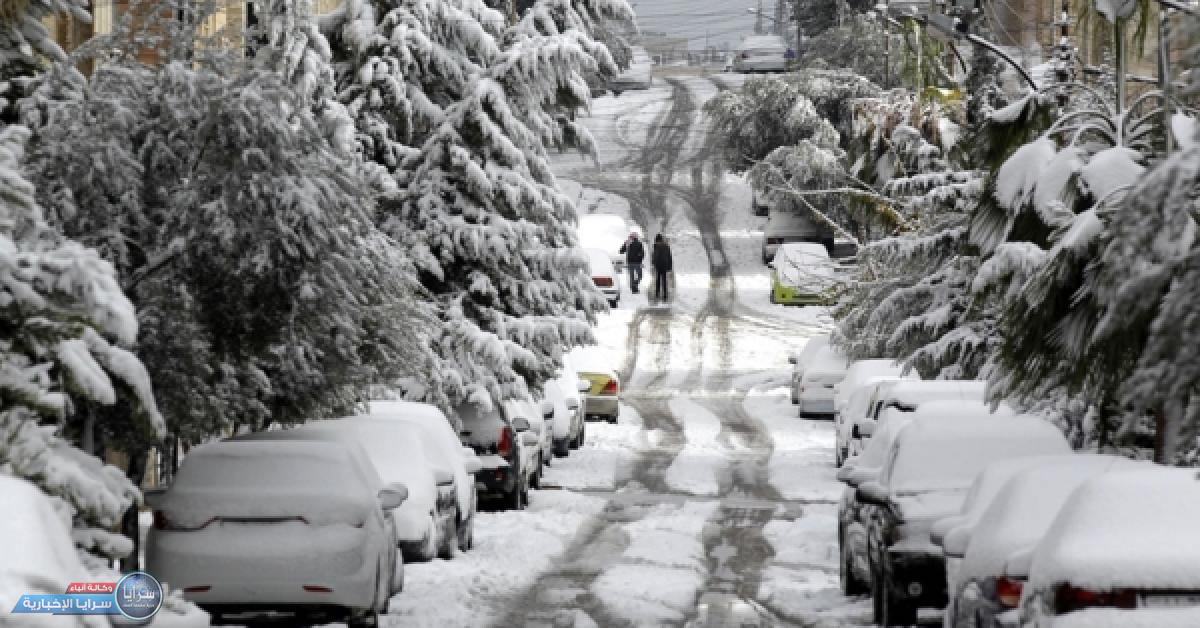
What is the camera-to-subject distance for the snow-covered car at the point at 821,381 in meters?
37.4

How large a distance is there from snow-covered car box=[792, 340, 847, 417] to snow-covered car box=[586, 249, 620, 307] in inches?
607

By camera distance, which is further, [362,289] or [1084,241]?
[362,289]

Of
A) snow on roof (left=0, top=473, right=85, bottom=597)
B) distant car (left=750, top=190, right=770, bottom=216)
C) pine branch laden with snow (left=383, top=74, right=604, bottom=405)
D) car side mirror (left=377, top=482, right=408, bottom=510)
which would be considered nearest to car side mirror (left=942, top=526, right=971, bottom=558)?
car side mirror (left=377, top=482, right=408, bottom=510)

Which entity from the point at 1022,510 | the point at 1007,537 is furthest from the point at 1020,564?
the point at 1022,510

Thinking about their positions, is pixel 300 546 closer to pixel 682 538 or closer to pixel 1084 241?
pixel 1084 241

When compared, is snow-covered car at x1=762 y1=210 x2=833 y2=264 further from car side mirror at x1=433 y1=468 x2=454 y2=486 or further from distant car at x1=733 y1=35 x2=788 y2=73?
car side mirror at x1=433 y1=468 x2=454 y2=486

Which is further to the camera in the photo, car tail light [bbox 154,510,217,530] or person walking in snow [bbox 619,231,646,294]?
person walking in snow [bbox 619,231,646,294]

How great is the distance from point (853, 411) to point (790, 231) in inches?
1345

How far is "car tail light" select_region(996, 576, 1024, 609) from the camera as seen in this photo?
10172 mm

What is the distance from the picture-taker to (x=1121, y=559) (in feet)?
28.7

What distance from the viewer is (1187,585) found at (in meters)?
8.61

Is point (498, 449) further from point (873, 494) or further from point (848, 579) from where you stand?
point (873, 494)

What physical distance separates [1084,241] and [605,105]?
264ft

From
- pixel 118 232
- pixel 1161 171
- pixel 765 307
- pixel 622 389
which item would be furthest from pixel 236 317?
pixel 765 307
